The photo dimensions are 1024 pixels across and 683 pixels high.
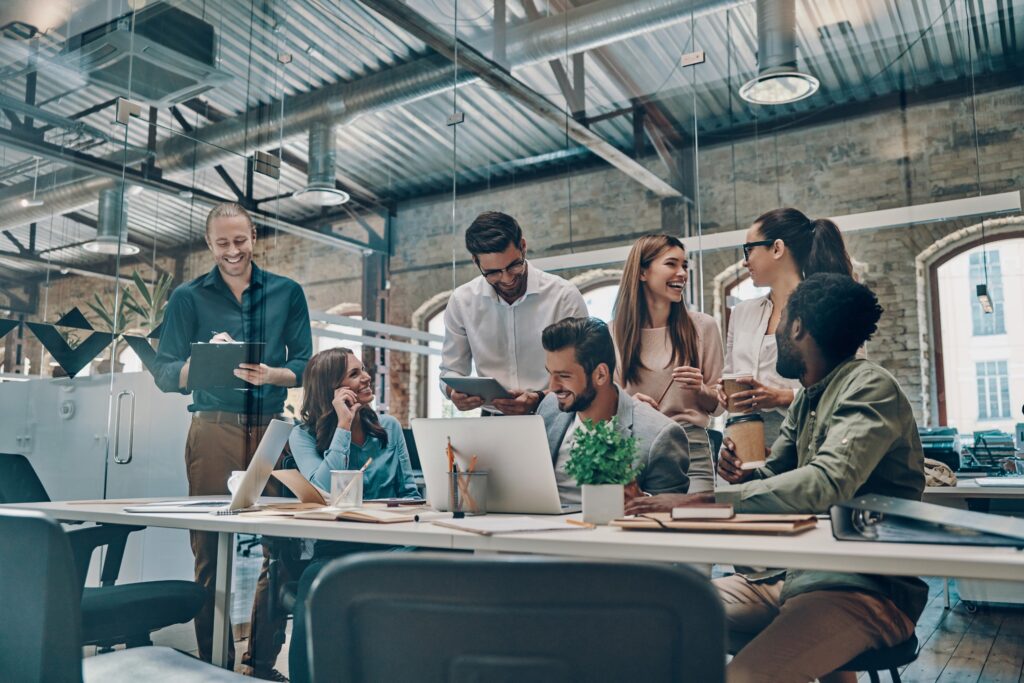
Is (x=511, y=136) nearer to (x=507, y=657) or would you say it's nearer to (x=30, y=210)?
(x=30, y=210)

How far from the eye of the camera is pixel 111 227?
4.59 m

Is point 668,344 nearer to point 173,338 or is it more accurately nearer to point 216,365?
point 216,365

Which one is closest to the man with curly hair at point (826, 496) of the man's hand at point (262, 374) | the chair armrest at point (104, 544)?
the chair armrest at point (104, 544)

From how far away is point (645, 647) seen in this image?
28.1 inches

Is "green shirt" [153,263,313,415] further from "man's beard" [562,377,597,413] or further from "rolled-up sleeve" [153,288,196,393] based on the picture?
"man's beard" [562,377,597,413]

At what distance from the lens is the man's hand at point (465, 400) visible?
10.9 feet

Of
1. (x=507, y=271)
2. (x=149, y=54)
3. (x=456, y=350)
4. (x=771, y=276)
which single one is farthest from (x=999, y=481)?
(x=149, y=54)

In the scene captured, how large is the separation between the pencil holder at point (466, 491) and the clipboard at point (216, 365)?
2.41m

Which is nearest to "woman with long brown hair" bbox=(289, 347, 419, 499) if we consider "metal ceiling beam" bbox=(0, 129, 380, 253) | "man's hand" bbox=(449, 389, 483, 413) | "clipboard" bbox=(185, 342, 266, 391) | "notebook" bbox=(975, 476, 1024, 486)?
"man's hand" bbox=(449, 389, 483, 413)

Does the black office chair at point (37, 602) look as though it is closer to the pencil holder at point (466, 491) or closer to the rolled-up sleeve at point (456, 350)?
the pencil holder at point (466, 491)

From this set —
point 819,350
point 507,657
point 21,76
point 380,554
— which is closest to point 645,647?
point 507,657

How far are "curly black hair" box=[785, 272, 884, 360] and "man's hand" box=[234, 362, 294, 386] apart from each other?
275cm

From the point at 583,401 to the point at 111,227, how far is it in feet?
10.6

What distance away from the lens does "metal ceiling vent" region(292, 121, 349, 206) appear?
545 cm
